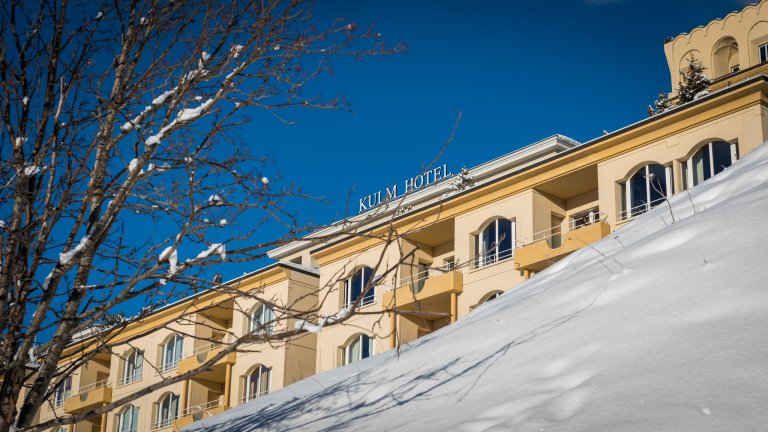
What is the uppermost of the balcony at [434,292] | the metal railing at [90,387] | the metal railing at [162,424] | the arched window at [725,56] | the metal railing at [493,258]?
the arched window at [725,56]

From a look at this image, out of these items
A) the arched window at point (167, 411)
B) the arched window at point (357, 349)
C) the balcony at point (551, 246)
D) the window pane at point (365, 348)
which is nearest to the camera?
the balcony at point (551, 246)

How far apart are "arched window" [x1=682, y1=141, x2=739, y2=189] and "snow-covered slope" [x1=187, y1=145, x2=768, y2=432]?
19.1m

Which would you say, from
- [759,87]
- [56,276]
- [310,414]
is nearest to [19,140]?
[56,276]

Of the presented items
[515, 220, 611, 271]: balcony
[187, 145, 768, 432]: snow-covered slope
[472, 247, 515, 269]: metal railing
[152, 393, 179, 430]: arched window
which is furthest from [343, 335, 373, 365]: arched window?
[187, 145, 768, 432]: snow-covered slope

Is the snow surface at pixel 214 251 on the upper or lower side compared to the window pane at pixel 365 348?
lower

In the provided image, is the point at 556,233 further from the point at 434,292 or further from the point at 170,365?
the point at 170,365

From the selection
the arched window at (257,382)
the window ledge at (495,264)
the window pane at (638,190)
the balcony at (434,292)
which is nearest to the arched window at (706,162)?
the window pane at (638,190)

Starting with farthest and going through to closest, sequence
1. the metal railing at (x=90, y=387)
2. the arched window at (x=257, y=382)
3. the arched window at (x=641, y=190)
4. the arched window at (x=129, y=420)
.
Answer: the metal railing at (x=90, y=387) → the arched window at (x=129, y=420) → the arched window at (x=257, y=382) → the arched window at (x=641, y=190)

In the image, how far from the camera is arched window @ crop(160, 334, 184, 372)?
147ft

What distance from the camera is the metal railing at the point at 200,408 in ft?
140

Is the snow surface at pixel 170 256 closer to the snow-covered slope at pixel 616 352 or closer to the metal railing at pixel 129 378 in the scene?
the snow-covered slope at pixel 616 352

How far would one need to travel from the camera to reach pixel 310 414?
741cm

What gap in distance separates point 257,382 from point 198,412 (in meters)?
4.26

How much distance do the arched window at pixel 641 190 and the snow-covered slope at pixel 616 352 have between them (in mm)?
20048
